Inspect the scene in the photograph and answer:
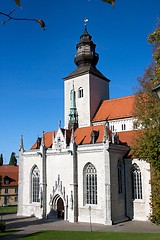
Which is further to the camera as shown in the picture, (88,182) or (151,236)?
(88,182)

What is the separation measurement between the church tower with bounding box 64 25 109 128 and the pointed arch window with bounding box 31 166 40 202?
483 inches

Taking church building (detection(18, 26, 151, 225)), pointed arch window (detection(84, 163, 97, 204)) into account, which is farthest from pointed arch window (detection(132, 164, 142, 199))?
pointed arch window (detection(84, 163, 97, 204))

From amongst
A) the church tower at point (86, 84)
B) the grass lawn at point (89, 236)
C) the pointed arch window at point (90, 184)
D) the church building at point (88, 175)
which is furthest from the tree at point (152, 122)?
the church tower at point (86, 84)

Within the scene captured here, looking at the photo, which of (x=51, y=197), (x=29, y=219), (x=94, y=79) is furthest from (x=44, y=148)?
(x=94, y=79)

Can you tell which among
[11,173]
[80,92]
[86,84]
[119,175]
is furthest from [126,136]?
[11,173]

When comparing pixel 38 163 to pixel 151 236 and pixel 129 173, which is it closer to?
pixel 129 173

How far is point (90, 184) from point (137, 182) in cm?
587

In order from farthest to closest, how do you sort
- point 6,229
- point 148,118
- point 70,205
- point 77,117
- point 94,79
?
point 94,79, point 77,117, point 70,205, point 6,229, point 148,118

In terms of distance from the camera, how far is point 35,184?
40.1 m

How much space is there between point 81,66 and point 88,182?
24727 millimetres

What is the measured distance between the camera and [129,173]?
34750mm

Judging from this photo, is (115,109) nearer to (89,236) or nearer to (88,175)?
(88,175)

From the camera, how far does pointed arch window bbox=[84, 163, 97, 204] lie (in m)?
33.6

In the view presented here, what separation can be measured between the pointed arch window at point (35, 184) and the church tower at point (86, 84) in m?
12.3
